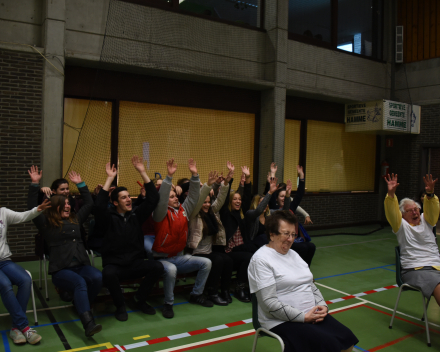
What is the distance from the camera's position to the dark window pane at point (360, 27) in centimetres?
1077

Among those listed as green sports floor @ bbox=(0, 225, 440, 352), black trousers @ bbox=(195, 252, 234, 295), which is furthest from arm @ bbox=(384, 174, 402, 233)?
black trousers @ bbox=(195, 252, 234, 295)

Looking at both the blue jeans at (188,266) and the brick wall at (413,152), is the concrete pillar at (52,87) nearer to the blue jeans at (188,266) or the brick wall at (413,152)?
the blue jeans at (188,266)

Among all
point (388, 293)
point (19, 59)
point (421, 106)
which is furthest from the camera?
point (421, 106)

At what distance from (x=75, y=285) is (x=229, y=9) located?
23.5 feet

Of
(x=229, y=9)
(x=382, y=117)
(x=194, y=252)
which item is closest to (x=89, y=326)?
(x=194, y=252)

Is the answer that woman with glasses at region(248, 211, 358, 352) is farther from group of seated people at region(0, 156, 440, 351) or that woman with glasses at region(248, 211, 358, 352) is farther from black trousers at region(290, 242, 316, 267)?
black trousers at region(290, 242, 316, 267)

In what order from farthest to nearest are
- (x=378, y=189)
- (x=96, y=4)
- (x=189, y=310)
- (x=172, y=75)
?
(x=378, y=189)
(x=172, y=75)
(x=96, y=4)
(x=189, y=310)

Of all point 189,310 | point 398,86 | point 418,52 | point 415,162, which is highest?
point 418,52

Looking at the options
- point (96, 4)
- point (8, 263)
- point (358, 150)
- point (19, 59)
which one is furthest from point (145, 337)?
point (358, 150)

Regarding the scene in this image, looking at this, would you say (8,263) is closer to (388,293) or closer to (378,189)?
(388,293)

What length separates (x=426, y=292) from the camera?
12.5 feet

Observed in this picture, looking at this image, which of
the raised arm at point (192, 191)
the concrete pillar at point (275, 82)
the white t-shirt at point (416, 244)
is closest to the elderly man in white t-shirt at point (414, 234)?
the white t-shirt at point (416, 244)

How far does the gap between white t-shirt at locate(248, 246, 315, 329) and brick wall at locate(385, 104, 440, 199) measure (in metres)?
9.70

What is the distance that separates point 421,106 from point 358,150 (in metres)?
2.05
